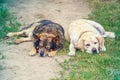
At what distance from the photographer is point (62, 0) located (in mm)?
13375

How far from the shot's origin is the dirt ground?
7961 millimetres

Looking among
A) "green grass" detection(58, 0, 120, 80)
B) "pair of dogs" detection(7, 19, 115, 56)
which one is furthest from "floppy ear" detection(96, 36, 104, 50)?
"green grass" detection(58, 0, 120, 80)

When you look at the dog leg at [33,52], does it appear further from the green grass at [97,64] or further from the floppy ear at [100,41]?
the floppy ear at [100,41]

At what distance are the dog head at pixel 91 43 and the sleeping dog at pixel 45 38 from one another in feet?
1.65

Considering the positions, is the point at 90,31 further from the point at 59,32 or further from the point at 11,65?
the point at 11,65

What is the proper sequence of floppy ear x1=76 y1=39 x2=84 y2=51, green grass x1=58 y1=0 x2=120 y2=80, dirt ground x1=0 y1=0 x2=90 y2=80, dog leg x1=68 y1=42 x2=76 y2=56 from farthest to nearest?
floppy ear x1=76 y1=39 x2=84 y2=51, dog leg x1=68 y1=42 x2=76 y2=56, dirt ground x1=0 y1=0 x2=90 y2=80, green grass x1=58 y1=0 x2=120 y2=80

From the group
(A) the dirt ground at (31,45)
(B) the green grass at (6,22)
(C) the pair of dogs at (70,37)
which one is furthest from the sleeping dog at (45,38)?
(B) the green grass at (6,22)

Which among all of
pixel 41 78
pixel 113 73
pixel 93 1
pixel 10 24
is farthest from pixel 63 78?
pixel 93 1

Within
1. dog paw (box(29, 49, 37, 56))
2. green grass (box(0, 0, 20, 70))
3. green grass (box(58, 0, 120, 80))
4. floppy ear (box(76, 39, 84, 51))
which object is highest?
green grass (box(0, 0, 20, 70))

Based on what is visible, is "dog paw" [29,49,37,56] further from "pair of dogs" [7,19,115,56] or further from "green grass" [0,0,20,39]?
"green grass" [0,0,20,39]

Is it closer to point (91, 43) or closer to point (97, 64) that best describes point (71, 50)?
point (91, 43)

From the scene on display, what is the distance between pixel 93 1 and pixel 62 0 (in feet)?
3.56

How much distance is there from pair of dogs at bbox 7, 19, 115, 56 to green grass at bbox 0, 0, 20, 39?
71 cm

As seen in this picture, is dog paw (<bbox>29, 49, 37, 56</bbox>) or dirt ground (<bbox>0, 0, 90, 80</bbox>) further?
dog paw (<bbox>29, 49, 37, 56</bbox>)
